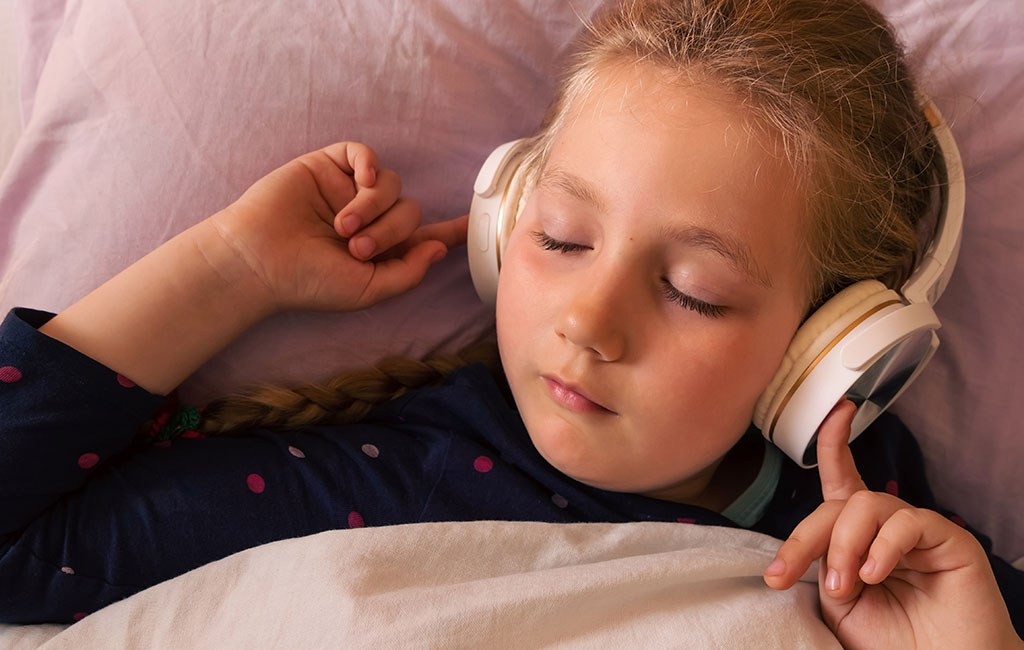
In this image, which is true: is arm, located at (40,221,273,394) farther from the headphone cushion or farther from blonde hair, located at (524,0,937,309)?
the headphone cushion

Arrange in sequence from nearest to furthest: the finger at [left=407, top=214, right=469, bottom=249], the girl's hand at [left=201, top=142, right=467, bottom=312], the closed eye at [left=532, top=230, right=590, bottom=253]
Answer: the closed eye at [left=532, top=230, right=590, bottom=253]
the girl's hand at [left=201, top=142, right=467, bottom=312]
the finger at [left=407, top=214, right=469, bottom=249]

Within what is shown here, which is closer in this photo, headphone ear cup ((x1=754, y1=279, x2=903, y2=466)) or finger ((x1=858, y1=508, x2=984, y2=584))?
finger ((x1=858, y1=508, x2=984, y2=584))

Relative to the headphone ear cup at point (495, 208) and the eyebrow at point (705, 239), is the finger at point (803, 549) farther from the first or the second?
the headphone ear cup at point (495, 208)

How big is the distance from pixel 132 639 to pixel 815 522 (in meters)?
0.72

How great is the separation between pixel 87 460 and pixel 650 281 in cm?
65

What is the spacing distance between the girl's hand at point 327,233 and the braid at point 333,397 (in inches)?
4.1

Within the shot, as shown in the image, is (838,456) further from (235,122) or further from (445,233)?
(235,122)

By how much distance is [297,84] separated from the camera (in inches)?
45.6

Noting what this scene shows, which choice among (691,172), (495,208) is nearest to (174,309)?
(495,208)

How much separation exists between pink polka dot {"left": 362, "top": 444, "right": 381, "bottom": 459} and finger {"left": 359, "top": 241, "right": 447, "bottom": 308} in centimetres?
18

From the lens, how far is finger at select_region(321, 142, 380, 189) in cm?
114

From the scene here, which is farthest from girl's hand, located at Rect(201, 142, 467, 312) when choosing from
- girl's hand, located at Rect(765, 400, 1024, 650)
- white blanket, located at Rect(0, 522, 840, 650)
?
girl's hand, located at Rect(765, 400, 1024, 650)

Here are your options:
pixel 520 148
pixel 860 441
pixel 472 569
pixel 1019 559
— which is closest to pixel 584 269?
pixel 520 148

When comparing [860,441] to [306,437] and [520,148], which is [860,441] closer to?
[520,148]
